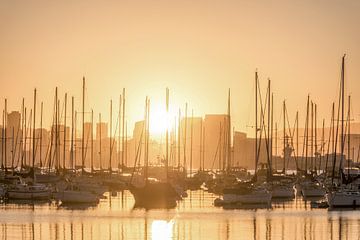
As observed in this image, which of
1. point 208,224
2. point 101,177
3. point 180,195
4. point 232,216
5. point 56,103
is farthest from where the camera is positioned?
point 101,177

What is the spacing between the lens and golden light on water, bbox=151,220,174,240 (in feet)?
207

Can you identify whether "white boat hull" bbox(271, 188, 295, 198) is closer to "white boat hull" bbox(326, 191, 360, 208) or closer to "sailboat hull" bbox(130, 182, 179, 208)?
"white boat hull" bbox(326, 191, 360, 208)

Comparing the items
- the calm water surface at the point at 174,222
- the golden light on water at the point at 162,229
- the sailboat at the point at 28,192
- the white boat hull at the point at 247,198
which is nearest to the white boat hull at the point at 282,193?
the calm water surface at the point at 174,222

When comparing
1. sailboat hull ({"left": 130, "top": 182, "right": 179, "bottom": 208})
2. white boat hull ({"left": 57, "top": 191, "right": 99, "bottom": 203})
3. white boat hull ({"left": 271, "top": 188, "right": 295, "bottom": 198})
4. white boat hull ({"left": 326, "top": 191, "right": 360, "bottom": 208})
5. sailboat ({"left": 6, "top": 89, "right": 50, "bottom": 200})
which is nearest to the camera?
white boat hull ({"left": 326, "top": 191, "right": 360, "bottom": 208})

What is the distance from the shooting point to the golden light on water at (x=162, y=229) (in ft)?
207

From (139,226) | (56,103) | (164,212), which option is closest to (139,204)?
(164,212)

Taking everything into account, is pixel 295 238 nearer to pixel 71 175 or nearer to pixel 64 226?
pixel 64 226

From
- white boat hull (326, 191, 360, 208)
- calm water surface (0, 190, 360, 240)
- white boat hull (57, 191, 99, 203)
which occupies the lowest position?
calm water surface (0, 190, 360, 240)

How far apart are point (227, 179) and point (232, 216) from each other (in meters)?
33.0

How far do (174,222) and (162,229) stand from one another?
568cm

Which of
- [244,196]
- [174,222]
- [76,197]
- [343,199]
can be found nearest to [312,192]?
[244,196]

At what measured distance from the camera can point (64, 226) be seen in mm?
70438

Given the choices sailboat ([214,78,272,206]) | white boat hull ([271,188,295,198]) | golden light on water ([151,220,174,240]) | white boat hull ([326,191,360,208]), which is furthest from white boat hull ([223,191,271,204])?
golden light on water ([151,220,174,240])

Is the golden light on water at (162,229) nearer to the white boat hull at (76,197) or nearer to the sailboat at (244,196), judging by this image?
the sailboat at (244,196)
